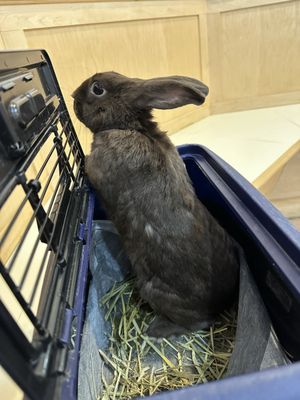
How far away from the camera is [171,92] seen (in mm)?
842

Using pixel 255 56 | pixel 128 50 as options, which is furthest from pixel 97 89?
pixel 255 56

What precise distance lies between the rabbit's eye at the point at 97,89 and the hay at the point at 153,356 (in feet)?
2.12

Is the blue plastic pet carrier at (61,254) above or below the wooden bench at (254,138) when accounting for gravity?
above

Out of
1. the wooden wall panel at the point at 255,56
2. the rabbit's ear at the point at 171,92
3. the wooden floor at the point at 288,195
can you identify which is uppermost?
the rabbit's ear at the point at 171,92

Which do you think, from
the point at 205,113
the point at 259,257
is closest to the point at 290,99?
the point at 205,113

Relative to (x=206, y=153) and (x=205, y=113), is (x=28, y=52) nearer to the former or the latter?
(x=206, y=153)

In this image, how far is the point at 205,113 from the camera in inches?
96.3

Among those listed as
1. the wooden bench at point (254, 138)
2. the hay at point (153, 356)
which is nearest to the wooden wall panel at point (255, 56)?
the wooden bench at point (254, 138)

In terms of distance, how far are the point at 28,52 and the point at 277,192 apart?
1.85 m

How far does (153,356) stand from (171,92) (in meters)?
0.74

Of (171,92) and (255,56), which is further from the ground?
(171,92)

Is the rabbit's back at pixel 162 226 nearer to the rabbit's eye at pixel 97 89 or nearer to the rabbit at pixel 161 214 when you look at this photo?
the rabbit at pixel 161 214

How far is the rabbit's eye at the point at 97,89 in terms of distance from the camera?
0.96 metres

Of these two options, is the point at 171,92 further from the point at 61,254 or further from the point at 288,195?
the point at 288,195
